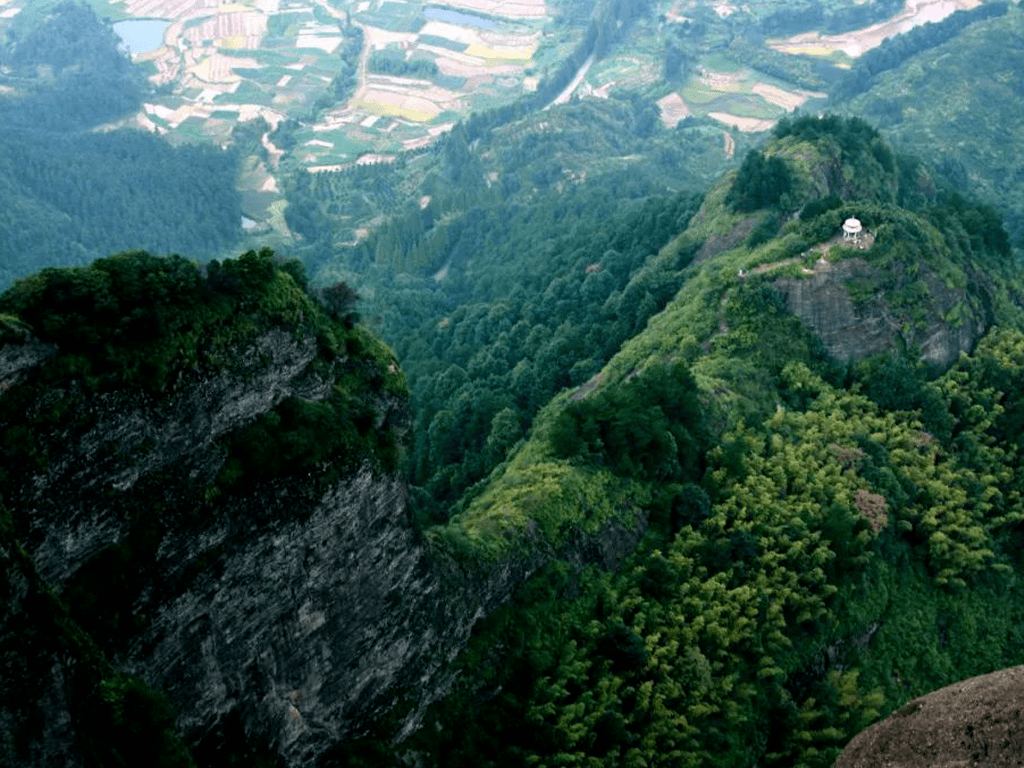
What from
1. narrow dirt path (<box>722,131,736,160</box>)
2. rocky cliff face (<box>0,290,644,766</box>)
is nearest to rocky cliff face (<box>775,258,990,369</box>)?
rocky cliff face (<box>0,290,644,766</box>)

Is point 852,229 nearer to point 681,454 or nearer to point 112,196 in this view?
point 681,454

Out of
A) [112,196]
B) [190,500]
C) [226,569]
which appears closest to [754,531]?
[226,569]

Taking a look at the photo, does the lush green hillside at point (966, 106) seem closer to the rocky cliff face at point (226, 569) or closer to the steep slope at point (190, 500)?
the rocky cliff face at point (226, 569)

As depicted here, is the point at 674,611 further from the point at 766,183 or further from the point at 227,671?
the point at 766,183

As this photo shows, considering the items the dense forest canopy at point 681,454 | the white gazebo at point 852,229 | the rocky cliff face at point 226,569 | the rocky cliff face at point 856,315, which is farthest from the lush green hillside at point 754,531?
the rocky cliff face at point 226,569

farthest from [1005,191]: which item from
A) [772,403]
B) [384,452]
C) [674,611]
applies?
[384,452]

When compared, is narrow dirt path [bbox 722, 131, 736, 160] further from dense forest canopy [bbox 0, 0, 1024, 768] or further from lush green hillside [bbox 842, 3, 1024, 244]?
dense forest canopy [bbox 0, 0, 1024, 768]
